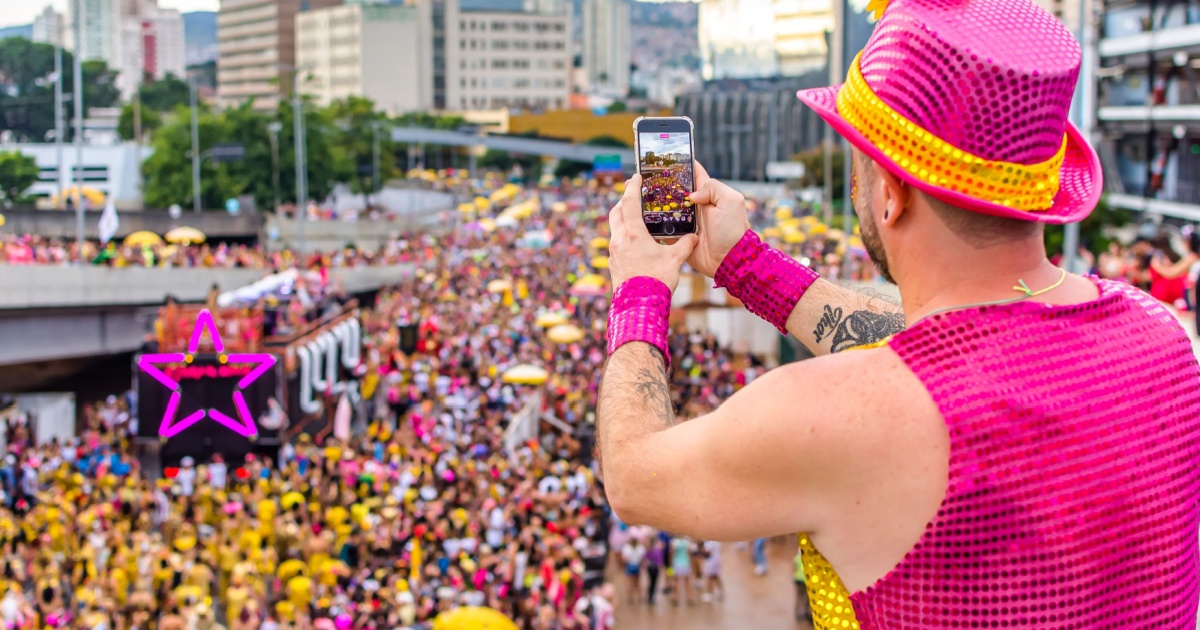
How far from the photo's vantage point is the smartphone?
221cm

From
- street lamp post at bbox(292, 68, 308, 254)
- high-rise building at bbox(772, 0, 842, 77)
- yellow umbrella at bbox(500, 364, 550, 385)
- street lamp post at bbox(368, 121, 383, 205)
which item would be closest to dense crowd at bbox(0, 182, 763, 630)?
yellow umbrella at bbox(500, 364, 550, 385)

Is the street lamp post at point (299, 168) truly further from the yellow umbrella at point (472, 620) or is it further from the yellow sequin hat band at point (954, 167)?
the yellow sequin hat band at point (954, 167)

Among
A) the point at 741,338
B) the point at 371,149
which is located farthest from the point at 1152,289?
the point at 371,149

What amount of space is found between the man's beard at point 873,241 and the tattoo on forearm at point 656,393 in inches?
12.6

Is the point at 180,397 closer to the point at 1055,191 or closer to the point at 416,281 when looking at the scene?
the point at 1055,191

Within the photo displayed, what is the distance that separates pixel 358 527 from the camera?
15352 millimetres

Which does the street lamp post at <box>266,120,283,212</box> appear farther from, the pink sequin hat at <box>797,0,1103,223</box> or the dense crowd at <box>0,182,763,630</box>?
the pink sequin hat at <box>797,0,1103,223</box>

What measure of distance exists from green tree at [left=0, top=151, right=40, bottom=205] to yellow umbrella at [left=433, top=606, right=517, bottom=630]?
5211cm

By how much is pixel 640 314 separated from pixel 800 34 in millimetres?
118218

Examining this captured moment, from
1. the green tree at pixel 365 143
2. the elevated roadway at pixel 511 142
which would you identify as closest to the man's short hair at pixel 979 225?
the green tree at pixel 365 143

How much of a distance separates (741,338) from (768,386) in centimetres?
3161

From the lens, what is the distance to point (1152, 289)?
43.3ft

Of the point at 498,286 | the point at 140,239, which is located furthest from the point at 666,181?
the point at 498,286

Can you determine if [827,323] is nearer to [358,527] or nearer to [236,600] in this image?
[236,600]
